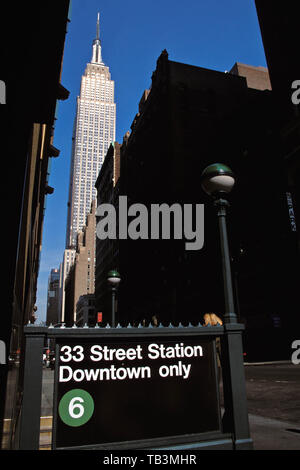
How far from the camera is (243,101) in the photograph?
59.3m

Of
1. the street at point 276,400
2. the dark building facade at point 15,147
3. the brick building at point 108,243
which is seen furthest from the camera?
the brick building at point 108,243

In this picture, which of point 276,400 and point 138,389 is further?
point 276,400

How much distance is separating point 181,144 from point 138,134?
2137cm

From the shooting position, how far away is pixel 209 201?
138ft

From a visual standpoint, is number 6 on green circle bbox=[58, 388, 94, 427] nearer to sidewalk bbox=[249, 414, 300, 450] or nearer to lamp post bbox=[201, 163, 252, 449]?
lamp post bbox=[201, 163, 252, 449]

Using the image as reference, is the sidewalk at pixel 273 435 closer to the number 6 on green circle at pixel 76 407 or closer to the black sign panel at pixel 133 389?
the black sign panel at pixel 133 389

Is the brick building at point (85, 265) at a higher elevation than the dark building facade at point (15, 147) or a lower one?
higher

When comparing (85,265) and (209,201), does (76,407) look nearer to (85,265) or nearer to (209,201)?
(209,201)

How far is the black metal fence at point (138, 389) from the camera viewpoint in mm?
3418

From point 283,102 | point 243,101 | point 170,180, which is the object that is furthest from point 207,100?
point 283,102

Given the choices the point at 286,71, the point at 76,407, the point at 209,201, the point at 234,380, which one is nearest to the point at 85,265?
the point at 209,201

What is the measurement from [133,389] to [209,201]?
3984 centimetres

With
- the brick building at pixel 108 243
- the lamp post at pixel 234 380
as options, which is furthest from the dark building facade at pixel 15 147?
the brick building at pixel 108 243

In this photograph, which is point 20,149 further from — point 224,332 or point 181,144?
point 181,144
